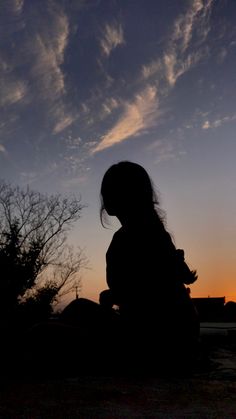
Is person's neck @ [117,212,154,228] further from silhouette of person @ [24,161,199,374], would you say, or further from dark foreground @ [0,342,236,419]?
dark foreground @ [0,342,236,419]

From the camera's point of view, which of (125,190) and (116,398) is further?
(125,190)

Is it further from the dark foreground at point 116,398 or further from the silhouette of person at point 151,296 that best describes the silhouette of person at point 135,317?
the dark foreground at point 116,398

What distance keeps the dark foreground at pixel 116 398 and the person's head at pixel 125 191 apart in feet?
3.34

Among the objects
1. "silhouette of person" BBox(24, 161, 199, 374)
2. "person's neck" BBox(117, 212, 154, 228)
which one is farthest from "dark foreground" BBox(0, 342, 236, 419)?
"person's neck" BBox(117, 212, 154, 228)

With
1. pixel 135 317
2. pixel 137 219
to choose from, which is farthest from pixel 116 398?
pixel 137 219

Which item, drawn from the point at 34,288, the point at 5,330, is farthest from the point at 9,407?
the point at 34,288

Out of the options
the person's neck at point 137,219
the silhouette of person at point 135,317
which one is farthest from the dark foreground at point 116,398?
the person's neck at point 137,219

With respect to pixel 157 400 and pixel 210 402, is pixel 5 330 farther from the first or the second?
pixel 210 402

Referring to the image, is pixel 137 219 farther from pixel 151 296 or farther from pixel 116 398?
pixel 116 398

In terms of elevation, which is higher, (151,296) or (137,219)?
(137,219)

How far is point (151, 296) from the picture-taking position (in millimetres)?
2264

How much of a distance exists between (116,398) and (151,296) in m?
0.74

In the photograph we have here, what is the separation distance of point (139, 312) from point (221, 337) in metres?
6.09

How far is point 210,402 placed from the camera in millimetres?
1646
